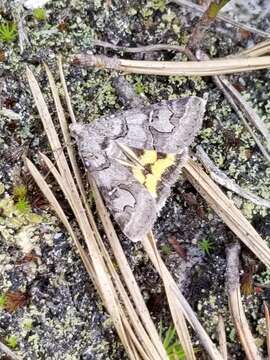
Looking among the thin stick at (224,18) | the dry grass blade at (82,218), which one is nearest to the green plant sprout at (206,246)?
the dry grass blade at (82,218)

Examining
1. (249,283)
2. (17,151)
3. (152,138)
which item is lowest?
(249,283)

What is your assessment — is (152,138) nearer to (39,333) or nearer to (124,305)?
(124,305)

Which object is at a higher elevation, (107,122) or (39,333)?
(107,122)

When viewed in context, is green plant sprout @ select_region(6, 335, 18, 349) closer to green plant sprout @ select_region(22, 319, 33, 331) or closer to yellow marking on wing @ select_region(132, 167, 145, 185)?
green plant sprout @ select_region(22, 319, 33, 331)

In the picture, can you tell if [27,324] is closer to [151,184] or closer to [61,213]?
[61,213]

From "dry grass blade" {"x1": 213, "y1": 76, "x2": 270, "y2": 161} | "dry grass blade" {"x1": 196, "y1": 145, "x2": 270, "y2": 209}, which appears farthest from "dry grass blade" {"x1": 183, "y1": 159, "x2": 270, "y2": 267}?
"dry grass blade" {"x1": 213, "y1": 76, "x2": 270, "y2": 161}

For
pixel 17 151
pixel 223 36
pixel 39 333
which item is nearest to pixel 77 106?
pixel 17 151
